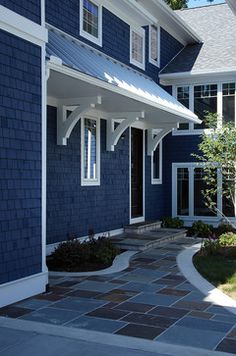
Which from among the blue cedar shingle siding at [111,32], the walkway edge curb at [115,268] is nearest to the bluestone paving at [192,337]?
the walkway edge curb at [115,268]

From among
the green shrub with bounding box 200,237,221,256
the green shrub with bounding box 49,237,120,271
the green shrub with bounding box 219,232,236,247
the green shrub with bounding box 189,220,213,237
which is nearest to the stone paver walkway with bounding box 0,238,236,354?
the green shrub with bounding box 49,237,120,271

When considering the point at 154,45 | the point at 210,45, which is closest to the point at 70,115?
the point at 154,45

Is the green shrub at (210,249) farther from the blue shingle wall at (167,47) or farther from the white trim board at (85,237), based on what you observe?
the blue shingle wall at (167,47)

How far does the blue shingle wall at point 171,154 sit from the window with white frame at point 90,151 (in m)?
4.75

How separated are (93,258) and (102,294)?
2.23 meters

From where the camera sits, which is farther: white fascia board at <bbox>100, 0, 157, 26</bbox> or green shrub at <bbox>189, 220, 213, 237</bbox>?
green shrub at <bbox>189, 220, 213, 237</bbox>

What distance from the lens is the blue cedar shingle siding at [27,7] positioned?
607cm

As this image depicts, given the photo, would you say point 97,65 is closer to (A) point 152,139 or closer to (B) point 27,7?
(B) point 27,7

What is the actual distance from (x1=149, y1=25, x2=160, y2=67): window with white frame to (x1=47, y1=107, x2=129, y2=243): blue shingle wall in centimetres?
332

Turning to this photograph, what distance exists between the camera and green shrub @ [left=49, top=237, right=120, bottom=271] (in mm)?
8500

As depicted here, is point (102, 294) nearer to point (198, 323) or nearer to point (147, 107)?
point (198, 323)

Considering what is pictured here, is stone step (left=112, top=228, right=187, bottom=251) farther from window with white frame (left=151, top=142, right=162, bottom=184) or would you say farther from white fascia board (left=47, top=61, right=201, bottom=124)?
white fascia board (left=47, top=61, right=201, bottom=124)

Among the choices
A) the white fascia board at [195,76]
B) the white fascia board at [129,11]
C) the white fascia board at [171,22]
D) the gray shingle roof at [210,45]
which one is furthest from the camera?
the gray shingle roof at [210,45]

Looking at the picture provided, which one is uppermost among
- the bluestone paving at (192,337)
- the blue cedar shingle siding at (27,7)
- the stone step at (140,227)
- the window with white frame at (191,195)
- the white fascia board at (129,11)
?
the white fascia board at (129,11)
